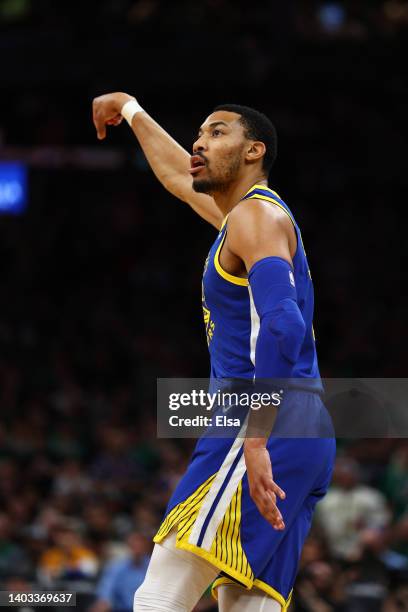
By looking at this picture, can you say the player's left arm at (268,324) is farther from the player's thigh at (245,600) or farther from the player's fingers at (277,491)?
the player's thigh at (245,600)

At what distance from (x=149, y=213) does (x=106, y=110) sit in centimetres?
1164

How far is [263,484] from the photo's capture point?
346 cm

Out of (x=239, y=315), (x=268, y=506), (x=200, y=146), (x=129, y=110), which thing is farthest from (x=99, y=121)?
(x=268, y=506)

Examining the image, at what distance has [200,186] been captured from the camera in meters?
4.09

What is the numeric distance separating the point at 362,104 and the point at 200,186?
40.2ft

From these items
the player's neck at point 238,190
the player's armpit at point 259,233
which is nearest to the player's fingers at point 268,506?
the player's armpit at point 259,233

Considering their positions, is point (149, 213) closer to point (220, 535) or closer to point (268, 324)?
point (220, 535)

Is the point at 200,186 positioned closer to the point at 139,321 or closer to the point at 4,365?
the point at 4,365

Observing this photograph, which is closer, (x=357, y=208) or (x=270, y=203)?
(x=270, y=203)

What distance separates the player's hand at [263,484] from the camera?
3.47m

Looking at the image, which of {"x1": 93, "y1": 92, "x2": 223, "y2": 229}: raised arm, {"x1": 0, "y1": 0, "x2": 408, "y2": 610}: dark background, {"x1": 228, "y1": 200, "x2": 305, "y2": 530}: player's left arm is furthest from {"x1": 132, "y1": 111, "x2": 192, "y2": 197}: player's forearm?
→ {"x1": 0, "y1": 0, "x2": 408, "y2": 610}: dark background

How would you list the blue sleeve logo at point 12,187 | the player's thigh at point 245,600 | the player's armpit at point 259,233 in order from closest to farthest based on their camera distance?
the player's armpit at point 259,233 → the player's thigh at point 245,600 → the blue sleeve logo at point 12,187

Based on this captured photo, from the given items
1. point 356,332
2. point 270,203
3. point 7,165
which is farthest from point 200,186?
point 356,332

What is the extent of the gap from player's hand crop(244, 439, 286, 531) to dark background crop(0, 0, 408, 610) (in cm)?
696
